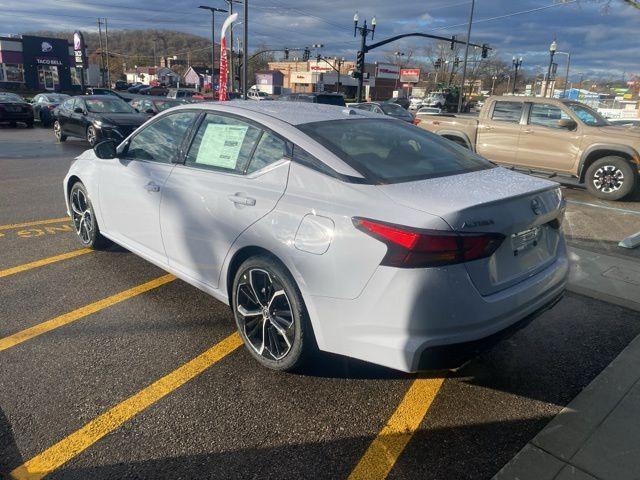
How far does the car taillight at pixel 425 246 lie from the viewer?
231 centimetres

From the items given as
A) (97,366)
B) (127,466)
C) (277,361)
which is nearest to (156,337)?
(97,366)

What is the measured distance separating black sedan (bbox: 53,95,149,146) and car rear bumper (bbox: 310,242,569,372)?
13.2 metres

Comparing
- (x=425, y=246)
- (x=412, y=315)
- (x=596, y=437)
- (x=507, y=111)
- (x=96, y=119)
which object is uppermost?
(x=507, y=111)

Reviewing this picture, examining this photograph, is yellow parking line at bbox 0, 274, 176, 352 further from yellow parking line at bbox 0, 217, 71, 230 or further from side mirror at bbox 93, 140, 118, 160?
yellow parking line at bbox 0, 217, 71, 230

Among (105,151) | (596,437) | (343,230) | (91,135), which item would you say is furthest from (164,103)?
(596,437)

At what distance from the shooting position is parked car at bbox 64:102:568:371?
2.37m

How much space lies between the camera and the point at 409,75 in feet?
308

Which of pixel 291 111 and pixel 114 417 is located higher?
pixel 291 111

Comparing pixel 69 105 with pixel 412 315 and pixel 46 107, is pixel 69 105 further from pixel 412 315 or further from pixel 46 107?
pixel 412 315

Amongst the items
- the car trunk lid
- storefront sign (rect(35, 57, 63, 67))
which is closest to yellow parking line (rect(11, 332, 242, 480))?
the car trunk lid

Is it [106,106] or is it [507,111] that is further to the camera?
[106,106]

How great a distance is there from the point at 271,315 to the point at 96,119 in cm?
1397

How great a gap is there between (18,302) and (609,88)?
3808 inches

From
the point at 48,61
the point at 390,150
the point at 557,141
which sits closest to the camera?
the point at 390,150
